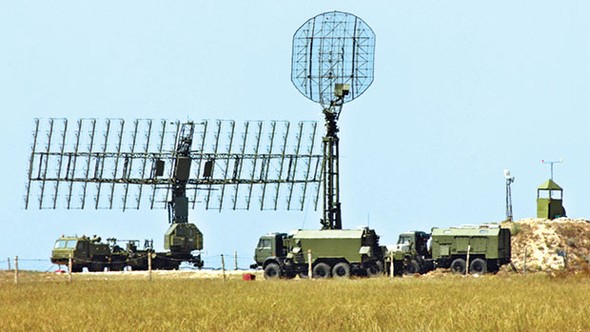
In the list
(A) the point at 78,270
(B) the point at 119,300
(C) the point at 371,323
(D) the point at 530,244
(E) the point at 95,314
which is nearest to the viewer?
(C) the point at 371,323

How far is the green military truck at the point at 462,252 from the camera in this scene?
53031 millimetres

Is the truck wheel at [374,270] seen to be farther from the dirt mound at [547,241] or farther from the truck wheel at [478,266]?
the dirt mound at [547,241]

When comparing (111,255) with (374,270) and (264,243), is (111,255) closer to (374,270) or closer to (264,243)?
(264,243)

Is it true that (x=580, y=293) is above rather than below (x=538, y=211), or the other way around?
below

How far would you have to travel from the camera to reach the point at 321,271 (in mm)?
50312

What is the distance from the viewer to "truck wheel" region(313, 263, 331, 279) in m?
50.2

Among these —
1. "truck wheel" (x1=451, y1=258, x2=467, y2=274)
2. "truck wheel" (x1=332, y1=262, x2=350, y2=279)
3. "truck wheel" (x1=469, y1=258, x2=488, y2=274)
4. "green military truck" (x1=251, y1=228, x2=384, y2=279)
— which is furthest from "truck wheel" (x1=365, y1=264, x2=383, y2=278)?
"truck wheel" (x1=469, y1=258, x2=488, y2=274)

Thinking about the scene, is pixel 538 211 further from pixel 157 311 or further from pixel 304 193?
pixel 157 311

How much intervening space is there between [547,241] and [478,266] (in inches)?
569

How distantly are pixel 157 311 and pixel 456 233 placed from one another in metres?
30.6

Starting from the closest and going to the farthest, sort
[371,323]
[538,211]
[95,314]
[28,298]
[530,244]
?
1. [371,323]
2. [95,314]
3. [28,298]
4. [530,244]
5. [538,211]

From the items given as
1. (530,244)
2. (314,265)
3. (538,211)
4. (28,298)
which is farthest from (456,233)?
(28,298)

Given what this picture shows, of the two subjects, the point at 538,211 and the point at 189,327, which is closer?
the point at 189,327

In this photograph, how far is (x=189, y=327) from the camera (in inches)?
823
